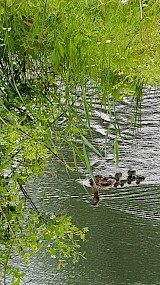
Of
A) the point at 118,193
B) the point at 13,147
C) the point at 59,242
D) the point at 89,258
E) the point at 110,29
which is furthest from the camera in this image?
the point at 118,193

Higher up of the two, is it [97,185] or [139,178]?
[97,185]

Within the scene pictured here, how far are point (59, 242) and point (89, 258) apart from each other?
371 centimetres

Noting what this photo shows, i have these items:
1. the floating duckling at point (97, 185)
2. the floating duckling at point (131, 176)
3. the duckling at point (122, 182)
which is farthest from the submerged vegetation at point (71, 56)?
the floating duckling at point (131, 176)

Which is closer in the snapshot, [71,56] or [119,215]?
[71,56]

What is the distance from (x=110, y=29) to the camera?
2.40 ft

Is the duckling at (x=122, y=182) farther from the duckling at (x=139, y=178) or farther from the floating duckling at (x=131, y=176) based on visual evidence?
the duckling at (x=139, y=178)

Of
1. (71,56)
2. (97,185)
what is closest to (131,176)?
(97,185)

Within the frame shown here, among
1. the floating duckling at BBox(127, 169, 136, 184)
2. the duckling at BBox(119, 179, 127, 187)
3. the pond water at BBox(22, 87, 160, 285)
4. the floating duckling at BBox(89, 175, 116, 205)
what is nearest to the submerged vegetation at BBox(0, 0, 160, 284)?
the floating duckling at BBox(89, 175, 116, 205)

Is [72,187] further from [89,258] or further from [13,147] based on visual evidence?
[13,147]

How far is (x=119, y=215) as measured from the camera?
16.4 ft

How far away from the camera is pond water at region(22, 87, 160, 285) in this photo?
452cm

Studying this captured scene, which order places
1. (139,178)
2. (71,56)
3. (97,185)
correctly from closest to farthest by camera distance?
1. (71,56)
2. (97,185)
3. (139,178)

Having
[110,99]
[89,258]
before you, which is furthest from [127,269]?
[110,99]

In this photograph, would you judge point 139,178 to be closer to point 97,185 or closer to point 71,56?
point 97,185
